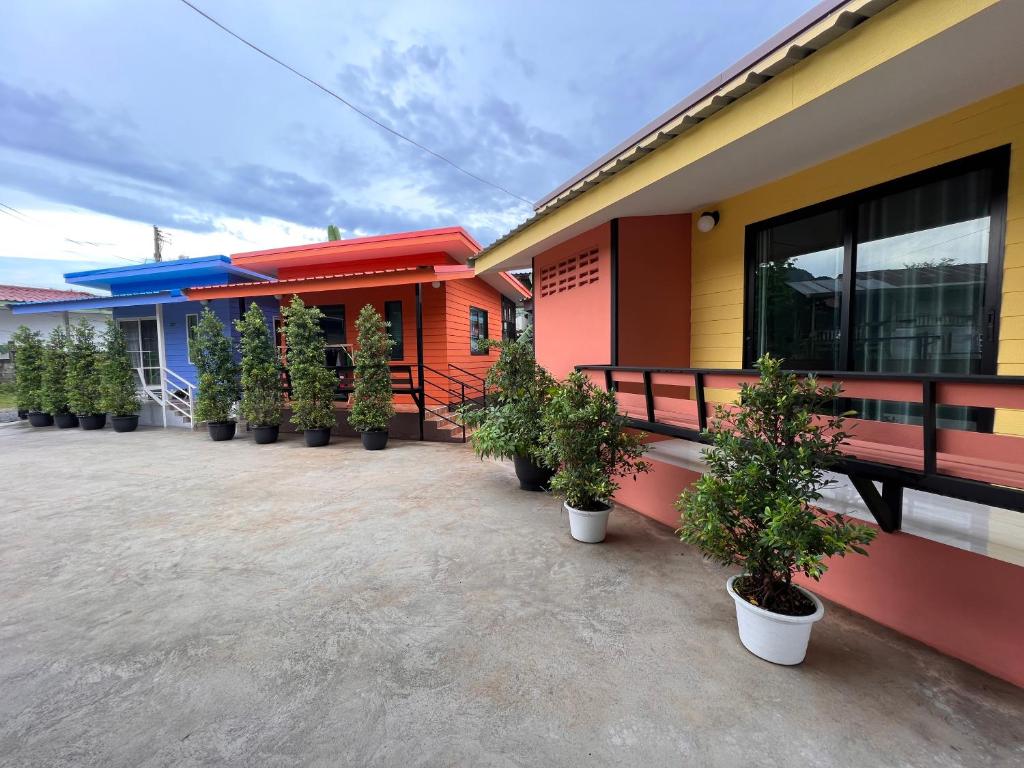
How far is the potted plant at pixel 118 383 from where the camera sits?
888cm

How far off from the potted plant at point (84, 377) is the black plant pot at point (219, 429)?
11.5 feet

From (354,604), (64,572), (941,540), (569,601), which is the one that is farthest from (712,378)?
(64,572)

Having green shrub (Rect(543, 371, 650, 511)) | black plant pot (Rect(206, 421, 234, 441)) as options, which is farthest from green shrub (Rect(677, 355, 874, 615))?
black plant pot (Rect(206, 421, 234, 441))

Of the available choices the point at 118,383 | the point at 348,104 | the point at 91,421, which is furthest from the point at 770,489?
the point at 91,421

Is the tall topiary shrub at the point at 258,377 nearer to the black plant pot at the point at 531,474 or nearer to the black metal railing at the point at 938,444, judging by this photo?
the black plant pot at the point at 531,474

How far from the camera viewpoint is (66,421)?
9703mm

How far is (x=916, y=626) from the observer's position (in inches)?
82.2

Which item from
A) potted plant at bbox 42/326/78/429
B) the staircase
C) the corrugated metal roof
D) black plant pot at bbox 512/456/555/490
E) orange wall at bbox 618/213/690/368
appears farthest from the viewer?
potted plant at bbox 42/326/78/429

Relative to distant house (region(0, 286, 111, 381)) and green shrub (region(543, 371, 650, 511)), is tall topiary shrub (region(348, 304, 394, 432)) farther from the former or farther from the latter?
distant house (region(0, 286, 111, 381))

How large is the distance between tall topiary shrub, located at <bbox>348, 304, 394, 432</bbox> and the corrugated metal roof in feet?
14.1

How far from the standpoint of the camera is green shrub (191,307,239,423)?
305 inches

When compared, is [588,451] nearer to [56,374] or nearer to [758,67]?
[758,67]

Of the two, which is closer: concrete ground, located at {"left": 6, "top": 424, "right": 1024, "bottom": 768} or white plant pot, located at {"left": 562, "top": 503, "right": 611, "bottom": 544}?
concrete ground, located at {"left": 6, "top": 424, "right": 1024, "bottom": 768}

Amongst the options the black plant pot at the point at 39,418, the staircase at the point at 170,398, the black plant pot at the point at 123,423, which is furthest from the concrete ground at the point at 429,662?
the black plant pot at the point at 39,418
